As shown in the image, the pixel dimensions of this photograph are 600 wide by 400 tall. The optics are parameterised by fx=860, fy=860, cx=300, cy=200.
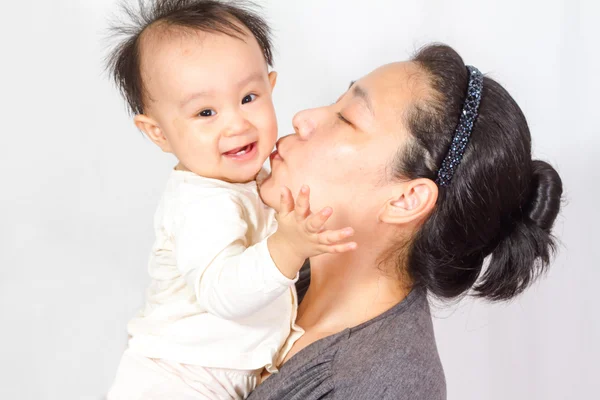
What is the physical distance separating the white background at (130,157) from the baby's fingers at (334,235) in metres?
1.49

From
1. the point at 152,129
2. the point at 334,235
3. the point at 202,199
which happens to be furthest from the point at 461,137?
the point at 152,129

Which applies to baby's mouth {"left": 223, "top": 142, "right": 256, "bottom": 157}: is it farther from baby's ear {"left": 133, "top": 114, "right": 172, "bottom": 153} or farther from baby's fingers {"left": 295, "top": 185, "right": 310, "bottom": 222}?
baby's fingers {"left": 295, "top": 185, "right": 310, "bottom": 222}

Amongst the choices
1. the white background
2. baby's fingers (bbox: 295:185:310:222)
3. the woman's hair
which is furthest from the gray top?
the white background

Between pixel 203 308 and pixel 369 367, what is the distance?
368 mm

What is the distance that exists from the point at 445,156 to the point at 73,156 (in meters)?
1.52

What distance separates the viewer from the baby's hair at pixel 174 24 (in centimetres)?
181

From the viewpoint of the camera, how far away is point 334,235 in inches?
58.6

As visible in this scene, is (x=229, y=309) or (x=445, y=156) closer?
(x=229, y=309)

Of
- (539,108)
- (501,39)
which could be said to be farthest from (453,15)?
(539,108)

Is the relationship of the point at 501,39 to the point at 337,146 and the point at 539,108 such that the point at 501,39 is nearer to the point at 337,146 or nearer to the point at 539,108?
the point at 539,108

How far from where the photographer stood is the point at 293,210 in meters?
1.56

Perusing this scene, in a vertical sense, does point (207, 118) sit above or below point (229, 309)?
above

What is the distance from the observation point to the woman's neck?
6.29 feet

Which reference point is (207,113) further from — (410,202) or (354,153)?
(410,202)
